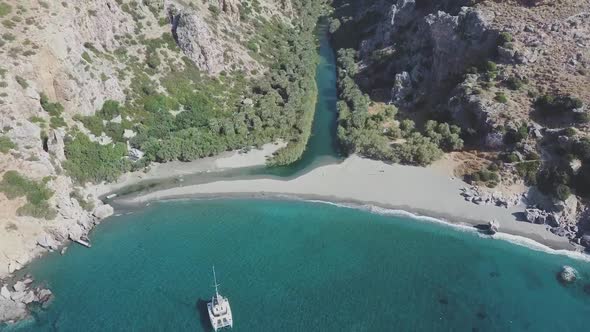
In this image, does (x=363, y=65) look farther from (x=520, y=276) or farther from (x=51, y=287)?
(x=51, y=287)

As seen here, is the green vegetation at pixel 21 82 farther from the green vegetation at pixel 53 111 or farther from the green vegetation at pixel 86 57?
the green vegetation at pixel 86 57

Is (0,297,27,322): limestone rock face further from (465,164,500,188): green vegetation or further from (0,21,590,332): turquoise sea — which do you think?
(465,164,500,188): green vegetation

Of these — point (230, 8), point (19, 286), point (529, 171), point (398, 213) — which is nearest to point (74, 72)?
point (19, 286)

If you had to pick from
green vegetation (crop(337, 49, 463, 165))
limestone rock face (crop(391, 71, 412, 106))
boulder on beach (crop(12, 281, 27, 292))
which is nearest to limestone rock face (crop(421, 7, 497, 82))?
limestone rock face (crop(391, 71, 412, 106))

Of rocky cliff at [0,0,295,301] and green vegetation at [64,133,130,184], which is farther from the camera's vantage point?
green vegetation at [64,133,130,184]

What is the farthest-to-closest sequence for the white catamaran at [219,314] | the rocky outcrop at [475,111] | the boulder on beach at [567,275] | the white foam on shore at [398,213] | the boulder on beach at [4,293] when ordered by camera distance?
the rocky outcrop at [475,111]
the white foam on shore at [398,213]
the boulder on beach at [567,275]
the boulder on beach at [4,293]
the white catamaran at [219,314]

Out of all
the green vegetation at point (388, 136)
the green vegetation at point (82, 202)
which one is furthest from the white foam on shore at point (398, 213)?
the green vegetation at point (82, 202)
